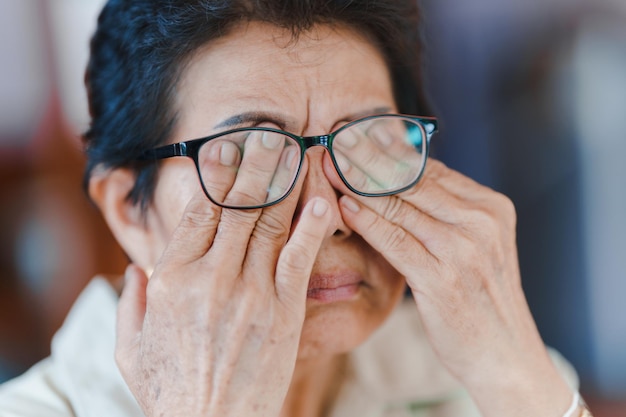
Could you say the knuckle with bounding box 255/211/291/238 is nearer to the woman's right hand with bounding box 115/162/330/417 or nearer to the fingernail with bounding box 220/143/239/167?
the woman's right hand with bounding box 115/162/330/417

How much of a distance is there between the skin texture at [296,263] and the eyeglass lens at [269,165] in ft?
0.09

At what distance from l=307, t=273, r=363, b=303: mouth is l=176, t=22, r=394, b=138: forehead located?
31cm

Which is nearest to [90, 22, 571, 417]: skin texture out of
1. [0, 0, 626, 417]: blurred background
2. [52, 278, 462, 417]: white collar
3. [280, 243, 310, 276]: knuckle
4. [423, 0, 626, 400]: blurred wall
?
[280, 243, 310, 276]: knuckle

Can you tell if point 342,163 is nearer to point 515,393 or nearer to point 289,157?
point 289,157

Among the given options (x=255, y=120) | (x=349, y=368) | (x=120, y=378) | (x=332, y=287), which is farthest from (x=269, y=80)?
(x=349, y=368)

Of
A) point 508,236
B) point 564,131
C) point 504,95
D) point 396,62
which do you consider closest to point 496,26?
point 504,95

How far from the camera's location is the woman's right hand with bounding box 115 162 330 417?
3.47 feet

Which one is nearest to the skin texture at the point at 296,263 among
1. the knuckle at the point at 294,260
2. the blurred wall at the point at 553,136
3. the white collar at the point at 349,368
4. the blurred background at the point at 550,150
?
the knuckle at the point at 294,260

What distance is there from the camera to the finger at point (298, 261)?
3.59ft

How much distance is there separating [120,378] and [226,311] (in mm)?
478

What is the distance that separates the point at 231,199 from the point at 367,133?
1.05 ft

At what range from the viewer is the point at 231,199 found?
3.74 feet

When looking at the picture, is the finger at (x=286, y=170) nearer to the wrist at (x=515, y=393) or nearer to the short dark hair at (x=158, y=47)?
the short dark hair at (x=158, y=47)

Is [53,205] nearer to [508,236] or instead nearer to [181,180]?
[181,180]
